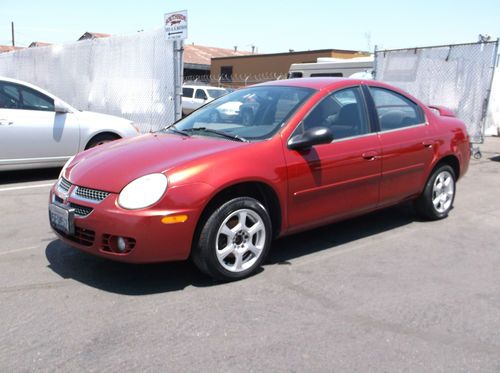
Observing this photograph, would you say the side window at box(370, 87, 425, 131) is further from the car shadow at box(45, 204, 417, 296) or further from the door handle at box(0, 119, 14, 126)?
the door handle at box(0, 119, 14, 126)

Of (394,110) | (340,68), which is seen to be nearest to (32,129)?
(394,110)

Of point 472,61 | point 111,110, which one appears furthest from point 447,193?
point 111,110

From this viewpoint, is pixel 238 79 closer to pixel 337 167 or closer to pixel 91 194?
pixel 337 167

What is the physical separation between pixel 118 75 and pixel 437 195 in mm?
9003

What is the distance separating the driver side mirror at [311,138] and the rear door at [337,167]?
0.06 m

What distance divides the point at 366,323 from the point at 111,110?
10.9 metres

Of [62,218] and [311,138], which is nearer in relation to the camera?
[62,218]

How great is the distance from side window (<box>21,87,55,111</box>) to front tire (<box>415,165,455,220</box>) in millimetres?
5426

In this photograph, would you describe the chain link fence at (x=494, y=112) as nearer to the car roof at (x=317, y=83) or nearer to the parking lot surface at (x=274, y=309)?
the parking lot surface at (x=274, y=309)

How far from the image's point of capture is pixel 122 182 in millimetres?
3695

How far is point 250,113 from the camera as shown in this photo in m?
4.68

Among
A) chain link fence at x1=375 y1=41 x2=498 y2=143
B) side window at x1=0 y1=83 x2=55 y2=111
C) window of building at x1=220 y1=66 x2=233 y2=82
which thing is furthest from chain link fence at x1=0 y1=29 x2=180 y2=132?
window of building at x1=220 y1=66 x2=233 y2=82

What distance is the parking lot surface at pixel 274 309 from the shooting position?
2936 millimetres

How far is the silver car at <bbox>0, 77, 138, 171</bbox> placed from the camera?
7.49 meters
